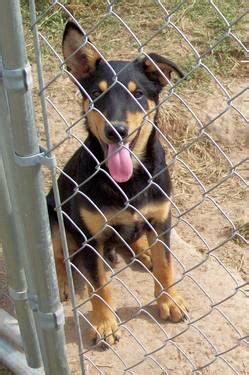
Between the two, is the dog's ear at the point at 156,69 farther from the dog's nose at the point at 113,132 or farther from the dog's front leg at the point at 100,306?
the dog's front leg at the point at 100,306

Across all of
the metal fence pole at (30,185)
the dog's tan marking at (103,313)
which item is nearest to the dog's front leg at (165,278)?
the dog's tan marking at (103,313)

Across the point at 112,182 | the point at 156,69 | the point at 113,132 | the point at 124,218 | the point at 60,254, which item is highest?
the point at 156,69

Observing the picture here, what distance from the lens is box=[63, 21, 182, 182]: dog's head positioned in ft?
9.53

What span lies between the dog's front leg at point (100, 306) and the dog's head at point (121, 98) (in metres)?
0.48

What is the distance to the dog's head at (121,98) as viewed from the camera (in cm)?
291

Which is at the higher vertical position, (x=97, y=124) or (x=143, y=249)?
(x=97, y=124)

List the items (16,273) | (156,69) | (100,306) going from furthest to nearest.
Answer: (100,306)
(156,69)
(16,273)

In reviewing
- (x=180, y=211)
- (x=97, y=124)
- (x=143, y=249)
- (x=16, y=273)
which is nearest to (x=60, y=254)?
(x=143, y=249)

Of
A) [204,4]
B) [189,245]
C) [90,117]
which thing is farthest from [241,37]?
[90,117]

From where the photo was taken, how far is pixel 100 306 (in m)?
3.21

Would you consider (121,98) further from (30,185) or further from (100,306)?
(30,185)

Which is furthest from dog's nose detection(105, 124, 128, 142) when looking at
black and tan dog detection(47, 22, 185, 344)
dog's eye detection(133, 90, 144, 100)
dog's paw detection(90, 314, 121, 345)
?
dog's paw detection(90, 314, 121, 345)

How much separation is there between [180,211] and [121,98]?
144 cm

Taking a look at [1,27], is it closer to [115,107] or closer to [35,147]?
[35,147]
